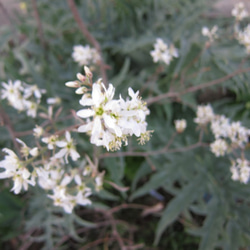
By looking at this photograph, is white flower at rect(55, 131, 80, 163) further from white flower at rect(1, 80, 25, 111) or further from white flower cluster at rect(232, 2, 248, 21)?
white flower cluster at rect(232, 2, 248, 21)

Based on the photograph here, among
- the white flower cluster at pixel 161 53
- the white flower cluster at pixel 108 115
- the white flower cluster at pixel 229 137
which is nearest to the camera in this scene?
the white flower cluster at pixel 108 115

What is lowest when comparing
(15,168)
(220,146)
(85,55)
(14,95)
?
(15,168)

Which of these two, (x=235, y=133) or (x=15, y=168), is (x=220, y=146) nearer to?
(x=235, y=133)

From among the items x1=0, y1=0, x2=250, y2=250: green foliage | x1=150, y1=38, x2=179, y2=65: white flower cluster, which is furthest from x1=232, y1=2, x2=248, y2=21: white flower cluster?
x1=150, y1=38, x2=179, y2=65: white flower cluster

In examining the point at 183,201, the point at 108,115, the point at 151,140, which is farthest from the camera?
the point at 151,140

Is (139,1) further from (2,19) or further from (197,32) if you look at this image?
(2,19)

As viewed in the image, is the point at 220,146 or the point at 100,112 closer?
the point at 100,112

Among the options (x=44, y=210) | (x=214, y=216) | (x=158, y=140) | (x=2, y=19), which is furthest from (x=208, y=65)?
(x=2, y=19)

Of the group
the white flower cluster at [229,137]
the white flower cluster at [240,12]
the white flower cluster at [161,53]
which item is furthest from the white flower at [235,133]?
the white flower cluster at [240,12]

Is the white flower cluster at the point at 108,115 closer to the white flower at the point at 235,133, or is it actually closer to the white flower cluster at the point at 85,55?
the white flower at the point at 235,133

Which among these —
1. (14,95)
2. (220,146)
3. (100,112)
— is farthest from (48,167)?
(220,146)

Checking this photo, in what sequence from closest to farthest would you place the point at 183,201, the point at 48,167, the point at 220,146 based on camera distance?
the point at 48,167
the point at 220,146
the point at 183,201
